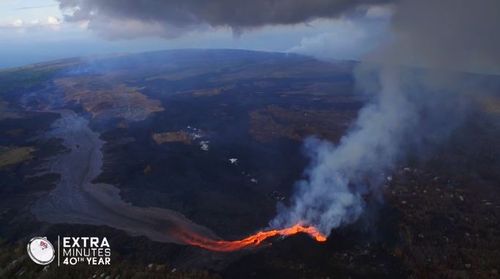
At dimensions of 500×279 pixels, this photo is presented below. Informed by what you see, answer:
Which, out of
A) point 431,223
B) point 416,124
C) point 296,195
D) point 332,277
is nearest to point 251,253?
point 332,277

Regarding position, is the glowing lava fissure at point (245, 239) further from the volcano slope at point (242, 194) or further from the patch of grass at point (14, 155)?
the patch of grass at point (14, 155)

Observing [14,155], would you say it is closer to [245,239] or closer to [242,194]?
[242,194]

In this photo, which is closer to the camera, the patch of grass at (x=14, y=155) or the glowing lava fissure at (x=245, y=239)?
the glowing lava fissure at (x=245, y=239)

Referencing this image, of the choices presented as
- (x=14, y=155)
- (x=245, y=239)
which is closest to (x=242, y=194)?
(x=245, y=239)

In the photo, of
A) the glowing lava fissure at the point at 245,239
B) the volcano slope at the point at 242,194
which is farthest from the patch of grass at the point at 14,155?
the glowing lava fissure at the point at 245,239

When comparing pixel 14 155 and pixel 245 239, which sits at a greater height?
pixel 245 239

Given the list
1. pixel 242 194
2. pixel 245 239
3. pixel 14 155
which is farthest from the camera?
pixel 14 155

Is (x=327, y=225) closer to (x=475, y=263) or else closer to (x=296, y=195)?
(x=296, y=195)

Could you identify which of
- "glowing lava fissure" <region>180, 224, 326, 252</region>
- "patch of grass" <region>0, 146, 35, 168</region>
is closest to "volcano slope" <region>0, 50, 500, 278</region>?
"glowing lava fissure" <region>180, 224, 326, 252</region>
